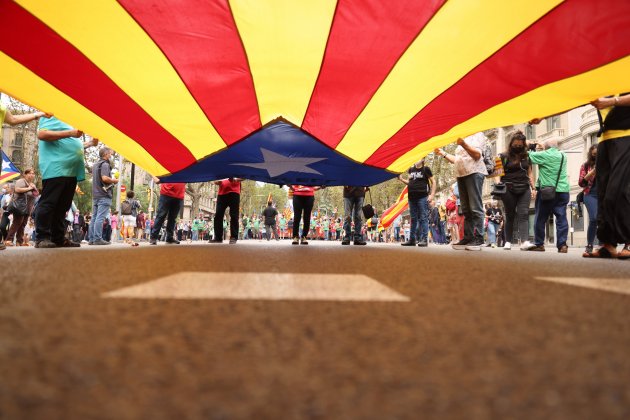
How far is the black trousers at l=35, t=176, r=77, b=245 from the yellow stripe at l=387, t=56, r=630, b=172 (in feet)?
14.2

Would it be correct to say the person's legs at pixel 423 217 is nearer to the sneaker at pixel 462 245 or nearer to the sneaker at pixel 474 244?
the sneaker at pixel 462 245

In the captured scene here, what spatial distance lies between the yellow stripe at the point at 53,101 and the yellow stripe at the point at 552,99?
3801mm

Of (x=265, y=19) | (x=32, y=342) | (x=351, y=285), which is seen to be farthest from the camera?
(x=265, y=19)

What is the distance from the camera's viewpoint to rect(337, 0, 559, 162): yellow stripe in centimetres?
285

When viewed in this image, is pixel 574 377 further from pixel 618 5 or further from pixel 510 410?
pixel 618 5

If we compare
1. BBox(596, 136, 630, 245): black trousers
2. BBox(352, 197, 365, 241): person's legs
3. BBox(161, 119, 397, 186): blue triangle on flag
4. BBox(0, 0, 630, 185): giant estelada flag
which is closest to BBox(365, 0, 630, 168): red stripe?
BBox(0, 0, 630, 185): giant estelada flag

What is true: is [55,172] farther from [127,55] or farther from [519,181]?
[519,181]

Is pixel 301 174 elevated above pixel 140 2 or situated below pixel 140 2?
below

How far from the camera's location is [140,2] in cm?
281

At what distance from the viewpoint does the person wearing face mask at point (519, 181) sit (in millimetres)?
5949

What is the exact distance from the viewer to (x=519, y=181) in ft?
19.6

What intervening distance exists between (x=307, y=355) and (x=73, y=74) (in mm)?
3866

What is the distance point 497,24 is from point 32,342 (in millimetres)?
3338

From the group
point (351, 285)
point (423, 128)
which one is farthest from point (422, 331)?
point (423, 128)
